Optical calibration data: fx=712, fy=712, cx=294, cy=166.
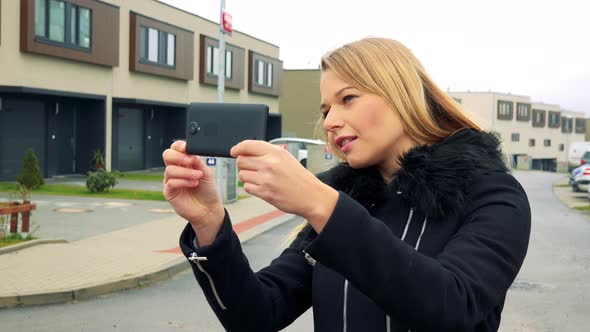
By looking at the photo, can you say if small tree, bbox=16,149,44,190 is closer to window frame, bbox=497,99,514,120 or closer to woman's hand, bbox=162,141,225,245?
woman's hand, bbox=162,141,225,245

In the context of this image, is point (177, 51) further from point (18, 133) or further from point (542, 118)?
point (542, 118)

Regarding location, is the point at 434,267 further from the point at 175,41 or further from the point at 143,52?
the point at 175,41

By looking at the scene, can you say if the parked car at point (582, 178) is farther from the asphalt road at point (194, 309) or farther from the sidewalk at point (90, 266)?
the sidewalk at point (90, 266)

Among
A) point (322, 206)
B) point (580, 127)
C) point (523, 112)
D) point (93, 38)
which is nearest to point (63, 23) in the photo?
point (93, 38)

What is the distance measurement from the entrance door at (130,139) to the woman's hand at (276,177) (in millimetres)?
31639

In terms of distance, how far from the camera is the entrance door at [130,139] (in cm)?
3238

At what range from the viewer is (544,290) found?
8.83 meters

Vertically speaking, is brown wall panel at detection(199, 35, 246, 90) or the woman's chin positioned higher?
brown wall panel at detection(199, 35, 246, 90)

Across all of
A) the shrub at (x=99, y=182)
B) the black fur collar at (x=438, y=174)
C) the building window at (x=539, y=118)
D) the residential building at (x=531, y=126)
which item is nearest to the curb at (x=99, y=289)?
the black fur collar at (x=438, y=174)

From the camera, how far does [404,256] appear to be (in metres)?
1.48

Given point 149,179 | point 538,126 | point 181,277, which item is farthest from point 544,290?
point 538,126

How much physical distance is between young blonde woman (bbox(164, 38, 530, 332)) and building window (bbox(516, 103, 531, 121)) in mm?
94530

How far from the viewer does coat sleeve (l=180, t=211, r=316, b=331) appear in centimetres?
188

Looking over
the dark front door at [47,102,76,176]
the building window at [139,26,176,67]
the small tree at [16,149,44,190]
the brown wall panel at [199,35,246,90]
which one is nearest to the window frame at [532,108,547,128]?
the brown wall panel at [199,35,246,90]
